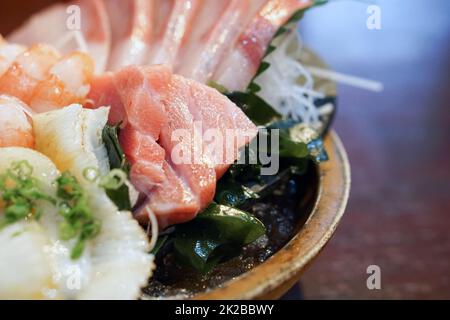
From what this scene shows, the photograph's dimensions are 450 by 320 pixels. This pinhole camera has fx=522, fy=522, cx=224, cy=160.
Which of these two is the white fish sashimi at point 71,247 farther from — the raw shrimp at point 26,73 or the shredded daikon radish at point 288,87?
the shredded daikon radish at point 288,87

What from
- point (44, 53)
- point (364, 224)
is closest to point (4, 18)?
point (44, 53)

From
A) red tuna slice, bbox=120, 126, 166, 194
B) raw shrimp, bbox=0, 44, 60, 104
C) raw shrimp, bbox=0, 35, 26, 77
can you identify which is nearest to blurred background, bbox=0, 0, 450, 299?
red tuna slice, bbox=120, 126, 166, 194

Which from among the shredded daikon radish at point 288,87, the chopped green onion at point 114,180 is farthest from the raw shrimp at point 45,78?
the shredded daikon radish at point 288,87

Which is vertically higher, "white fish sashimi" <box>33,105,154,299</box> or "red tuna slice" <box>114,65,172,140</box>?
"red tuna slice" <box>114,65,172,140</box>

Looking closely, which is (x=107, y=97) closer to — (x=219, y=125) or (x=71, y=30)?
(x=219, y=125)

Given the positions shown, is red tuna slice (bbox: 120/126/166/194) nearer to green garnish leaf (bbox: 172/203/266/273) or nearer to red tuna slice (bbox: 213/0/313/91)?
green garnish leaf (bbox: 172/203/266/273)
